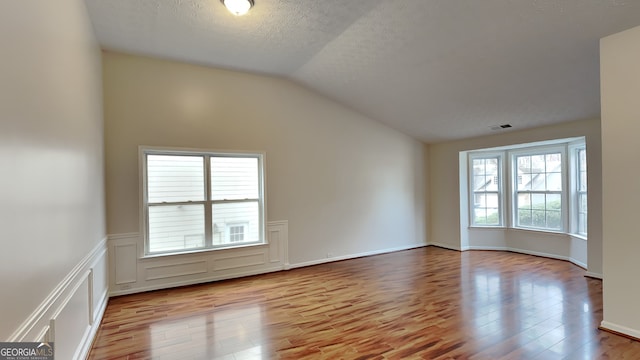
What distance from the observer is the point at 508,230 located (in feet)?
20.5

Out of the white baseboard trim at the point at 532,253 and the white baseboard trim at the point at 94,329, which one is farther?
the white baseboard trim at the point at 532,253

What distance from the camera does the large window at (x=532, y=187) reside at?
5.23 m

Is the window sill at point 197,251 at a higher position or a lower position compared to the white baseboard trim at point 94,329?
higher

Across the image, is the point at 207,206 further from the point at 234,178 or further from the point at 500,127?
the point at 500,127

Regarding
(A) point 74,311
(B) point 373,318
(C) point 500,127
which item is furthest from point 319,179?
(A) point 74,311

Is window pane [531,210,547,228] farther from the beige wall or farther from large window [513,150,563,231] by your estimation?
the beige wall

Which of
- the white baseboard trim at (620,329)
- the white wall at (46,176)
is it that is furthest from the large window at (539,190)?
the white wall at (46,176)

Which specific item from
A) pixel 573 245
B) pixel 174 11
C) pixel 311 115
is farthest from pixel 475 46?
pixel 573 245

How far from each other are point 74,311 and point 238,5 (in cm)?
290

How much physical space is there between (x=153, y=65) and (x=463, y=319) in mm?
4950

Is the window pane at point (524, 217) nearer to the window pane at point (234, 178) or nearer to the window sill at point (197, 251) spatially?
the window sill at point (197, 251)

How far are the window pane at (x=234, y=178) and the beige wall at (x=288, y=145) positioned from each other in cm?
23

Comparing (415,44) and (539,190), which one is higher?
(415,44)

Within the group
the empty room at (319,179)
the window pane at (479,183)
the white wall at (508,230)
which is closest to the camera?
the empty room at (319,179)
